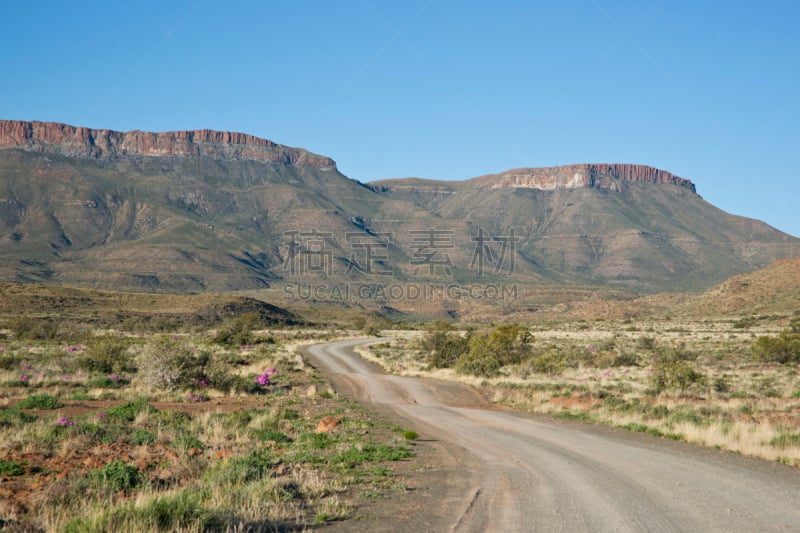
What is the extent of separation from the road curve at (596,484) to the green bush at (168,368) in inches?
407

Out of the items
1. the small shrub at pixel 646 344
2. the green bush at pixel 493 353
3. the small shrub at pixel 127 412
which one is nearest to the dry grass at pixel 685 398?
the green bush at pixel 493 353

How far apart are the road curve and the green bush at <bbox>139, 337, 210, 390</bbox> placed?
10338 millimetres

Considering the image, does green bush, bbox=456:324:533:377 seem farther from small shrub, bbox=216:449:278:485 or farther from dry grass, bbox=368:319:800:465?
small shrub, bbox=216:449:278:485

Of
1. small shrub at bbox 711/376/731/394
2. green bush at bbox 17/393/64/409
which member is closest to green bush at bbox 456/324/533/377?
small shrub at bbox 711/376/731/394

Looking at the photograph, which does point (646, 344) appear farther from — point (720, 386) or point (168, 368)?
point (168, 368)

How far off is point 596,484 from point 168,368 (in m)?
18.2

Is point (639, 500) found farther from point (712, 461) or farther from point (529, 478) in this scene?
point (712, 461)

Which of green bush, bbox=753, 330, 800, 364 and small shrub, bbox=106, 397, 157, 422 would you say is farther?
green bush, bbox=753, 330, 800, 364

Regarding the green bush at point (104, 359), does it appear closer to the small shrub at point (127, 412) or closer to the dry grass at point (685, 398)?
the small shrub at point (127, 412)

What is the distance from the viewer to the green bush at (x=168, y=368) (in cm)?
2333

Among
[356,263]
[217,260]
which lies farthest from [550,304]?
[217,260]

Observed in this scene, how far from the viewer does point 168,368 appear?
2352 centimetres

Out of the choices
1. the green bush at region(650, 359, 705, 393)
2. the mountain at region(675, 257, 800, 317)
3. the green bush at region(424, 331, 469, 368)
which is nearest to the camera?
the green bush at region(650, 359, 705, 393)

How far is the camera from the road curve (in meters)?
7.98
